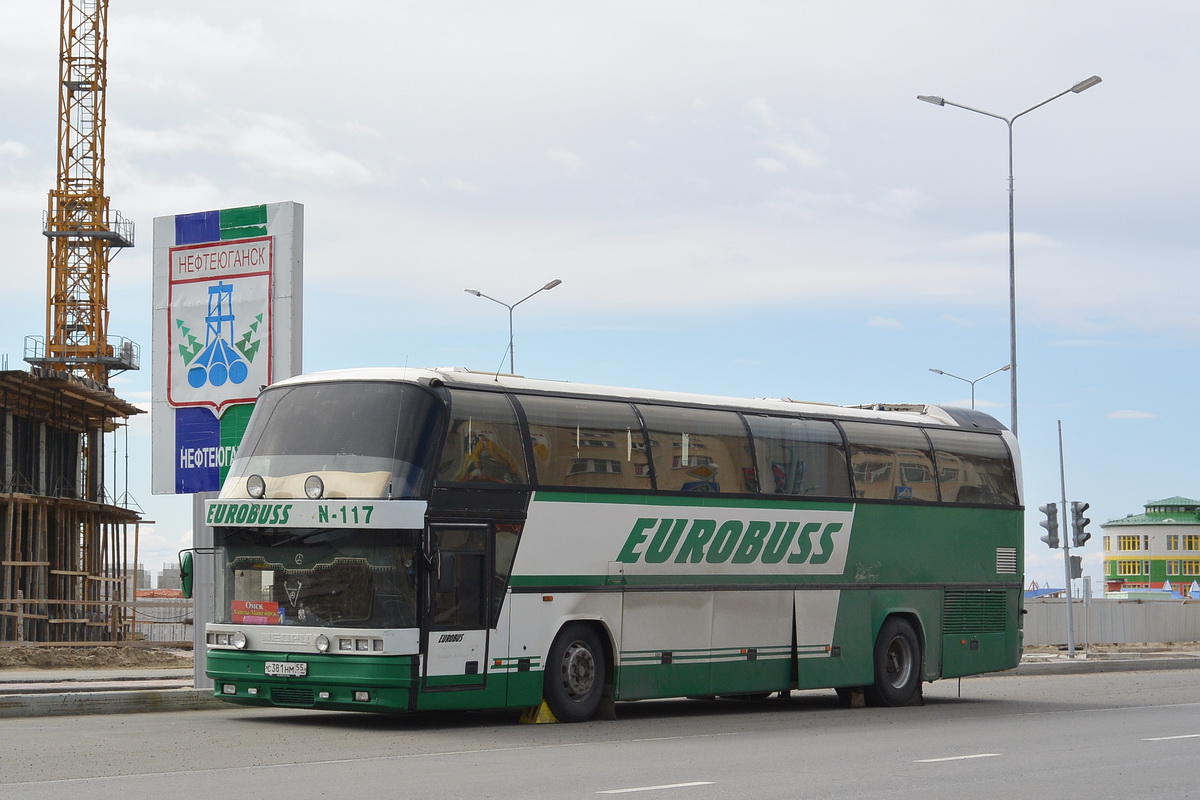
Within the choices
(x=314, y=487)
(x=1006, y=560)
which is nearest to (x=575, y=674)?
(x=314, y=487)

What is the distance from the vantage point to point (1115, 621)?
165ft

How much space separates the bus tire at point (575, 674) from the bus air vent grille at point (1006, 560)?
7434mm

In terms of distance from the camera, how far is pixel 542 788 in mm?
11258

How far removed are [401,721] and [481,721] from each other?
891mm

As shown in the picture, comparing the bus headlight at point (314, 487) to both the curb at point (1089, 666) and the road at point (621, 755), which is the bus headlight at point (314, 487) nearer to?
the road at point (621, 755)

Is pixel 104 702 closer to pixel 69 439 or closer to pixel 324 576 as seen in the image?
pixel 324 576

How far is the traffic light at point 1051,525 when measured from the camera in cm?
3675

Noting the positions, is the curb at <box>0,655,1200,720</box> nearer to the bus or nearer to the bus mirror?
the bus mirror

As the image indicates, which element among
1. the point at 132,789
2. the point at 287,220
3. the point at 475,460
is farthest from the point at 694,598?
the point at 132,789

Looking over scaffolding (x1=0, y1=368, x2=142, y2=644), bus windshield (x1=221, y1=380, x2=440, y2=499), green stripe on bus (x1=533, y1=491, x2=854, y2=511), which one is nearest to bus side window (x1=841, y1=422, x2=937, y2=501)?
green stripe on bus (x1=533, y1=491, x2=854, y2=511)

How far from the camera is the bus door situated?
1598cm

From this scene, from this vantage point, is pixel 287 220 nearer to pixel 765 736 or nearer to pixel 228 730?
pixel 228 730

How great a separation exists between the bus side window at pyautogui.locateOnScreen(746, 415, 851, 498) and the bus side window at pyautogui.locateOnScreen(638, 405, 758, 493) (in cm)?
30

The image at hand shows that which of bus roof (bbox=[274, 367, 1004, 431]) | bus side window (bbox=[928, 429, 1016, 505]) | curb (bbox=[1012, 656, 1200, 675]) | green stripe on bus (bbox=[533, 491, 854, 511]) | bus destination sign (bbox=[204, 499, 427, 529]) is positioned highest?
bus roof (bbox=[274, 367, 1004, 431])
